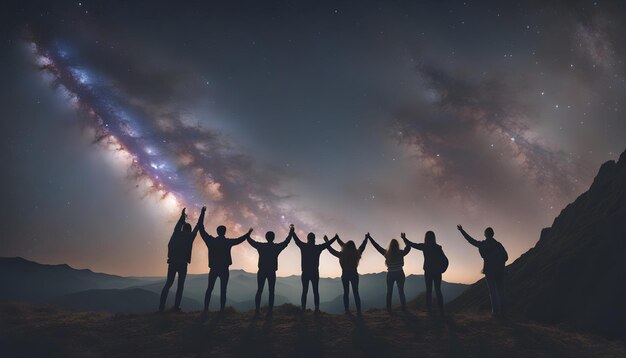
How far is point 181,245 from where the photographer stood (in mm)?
10539

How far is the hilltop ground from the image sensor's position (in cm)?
743

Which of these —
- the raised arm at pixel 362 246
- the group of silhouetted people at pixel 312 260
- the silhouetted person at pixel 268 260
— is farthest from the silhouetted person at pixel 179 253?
the raised arm at pixel 362 246

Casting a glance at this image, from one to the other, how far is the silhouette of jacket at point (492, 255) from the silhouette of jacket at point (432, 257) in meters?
1.47

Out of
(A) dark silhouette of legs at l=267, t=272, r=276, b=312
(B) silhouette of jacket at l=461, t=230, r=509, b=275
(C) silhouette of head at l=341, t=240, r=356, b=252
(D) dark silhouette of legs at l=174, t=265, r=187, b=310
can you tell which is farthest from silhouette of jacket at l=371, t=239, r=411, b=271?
(D) dark silhouette of legs at l=174, t=265, r=187, b=310

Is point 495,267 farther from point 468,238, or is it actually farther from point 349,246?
point 349,246

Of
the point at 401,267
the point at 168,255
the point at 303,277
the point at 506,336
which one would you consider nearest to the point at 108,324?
the point at 168,255

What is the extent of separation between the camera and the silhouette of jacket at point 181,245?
1048cm

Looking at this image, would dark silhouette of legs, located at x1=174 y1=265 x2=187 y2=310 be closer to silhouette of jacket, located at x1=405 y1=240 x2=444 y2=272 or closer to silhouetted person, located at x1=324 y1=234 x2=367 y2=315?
silhouetted person, located at x1=324 y1=234 x2=367 y2=315

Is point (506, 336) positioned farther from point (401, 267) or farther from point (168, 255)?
point (168, 255)

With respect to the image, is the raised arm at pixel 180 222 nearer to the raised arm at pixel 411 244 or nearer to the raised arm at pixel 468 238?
the raised arm at pixel 411 244

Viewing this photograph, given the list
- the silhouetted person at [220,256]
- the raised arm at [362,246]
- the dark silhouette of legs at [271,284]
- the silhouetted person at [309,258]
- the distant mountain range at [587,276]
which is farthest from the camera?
the distant mountain range at [587,276]

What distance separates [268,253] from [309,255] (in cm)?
136

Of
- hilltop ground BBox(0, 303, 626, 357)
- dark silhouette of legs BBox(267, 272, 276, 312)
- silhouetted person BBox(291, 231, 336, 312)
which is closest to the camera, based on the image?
hilltop ground BBox(0, 303, 626, 357)

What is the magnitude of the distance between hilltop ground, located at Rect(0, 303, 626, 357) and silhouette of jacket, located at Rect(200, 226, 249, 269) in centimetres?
160
